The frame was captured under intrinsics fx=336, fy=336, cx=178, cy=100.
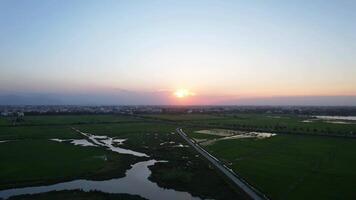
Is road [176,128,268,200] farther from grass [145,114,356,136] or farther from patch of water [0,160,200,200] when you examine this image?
grass [145,114,356,136]

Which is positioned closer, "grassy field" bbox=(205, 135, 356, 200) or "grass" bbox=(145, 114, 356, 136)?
"grassy field" bbox=(205, 135, 356, 200)

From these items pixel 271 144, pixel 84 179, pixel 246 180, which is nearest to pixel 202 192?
pixel 246 180

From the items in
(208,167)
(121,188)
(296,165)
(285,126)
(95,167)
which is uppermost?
(285,126)

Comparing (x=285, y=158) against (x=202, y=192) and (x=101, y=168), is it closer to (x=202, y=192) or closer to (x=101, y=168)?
(x=202, y=192)

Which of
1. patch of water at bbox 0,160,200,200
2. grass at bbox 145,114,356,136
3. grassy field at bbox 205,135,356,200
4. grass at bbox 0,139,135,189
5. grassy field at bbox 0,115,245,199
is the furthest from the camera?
grass at bbox 145,114,356,136

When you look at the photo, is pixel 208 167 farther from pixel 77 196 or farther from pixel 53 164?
pixel 53 164

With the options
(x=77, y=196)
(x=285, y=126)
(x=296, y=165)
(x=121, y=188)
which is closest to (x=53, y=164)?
(x=121, y=188)

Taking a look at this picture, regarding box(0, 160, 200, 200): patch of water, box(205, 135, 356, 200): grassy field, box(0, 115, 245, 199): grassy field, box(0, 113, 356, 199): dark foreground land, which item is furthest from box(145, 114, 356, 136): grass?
box(0, 160, 200, 200): patch of water

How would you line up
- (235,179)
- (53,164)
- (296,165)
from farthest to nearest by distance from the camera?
(53,164) → (296,165) → (235,179)
